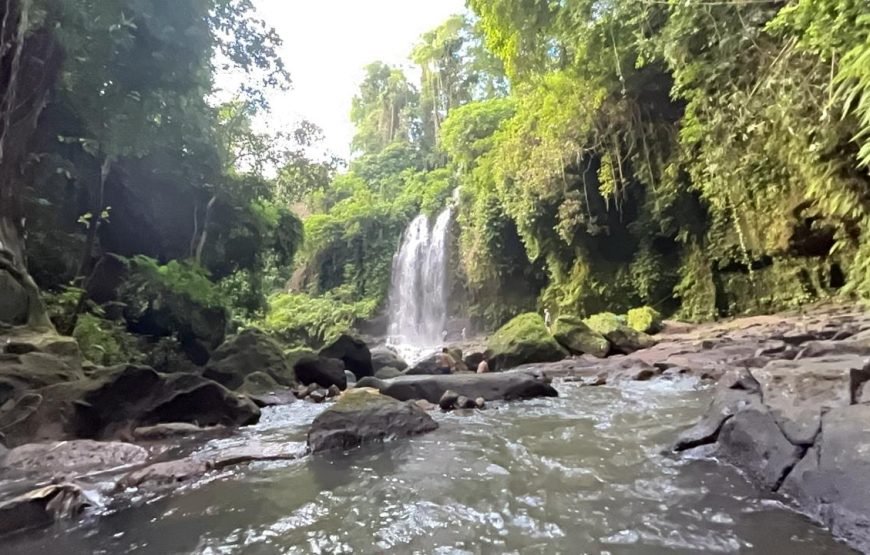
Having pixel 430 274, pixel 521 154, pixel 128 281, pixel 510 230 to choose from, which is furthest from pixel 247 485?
pixel 430 274

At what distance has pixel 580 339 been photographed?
10539 millimetres

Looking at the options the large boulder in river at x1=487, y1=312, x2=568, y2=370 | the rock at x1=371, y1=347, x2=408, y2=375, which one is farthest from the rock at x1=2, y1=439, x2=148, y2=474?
the large boulder in river at x1=487, y1=312, x2=568, y2=370

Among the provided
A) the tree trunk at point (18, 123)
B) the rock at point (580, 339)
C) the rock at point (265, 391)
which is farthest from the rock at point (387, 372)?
the tree trunk at point (18, 123)

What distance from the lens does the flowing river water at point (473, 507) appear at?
2201mm

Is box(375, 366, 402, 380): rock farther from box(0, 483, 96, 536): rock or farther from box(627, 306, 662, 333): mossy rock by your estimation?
box(0, 483, 96, 536): rock

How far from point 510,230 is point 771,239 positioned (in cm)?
837

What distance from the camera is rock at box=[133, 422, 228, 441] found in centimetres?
490

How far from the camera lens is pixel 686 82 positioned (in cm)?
940

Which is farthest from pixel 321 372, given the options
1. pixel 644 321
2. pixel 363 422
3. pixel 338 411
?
pixel 644 321

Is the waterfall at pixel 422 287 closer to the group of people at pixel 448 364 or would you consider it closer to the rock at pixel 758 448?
the group of people at pixel 448 364

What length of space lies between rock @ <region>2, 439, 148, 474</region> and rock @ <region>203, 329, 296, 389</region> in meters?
4.06

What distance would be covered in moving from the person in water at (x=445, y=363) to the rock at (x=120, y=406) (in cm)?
345

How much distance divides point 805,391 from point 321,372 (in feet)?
22.7

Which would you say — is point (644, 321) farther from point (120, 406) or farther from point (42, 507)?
point (42, 507)
